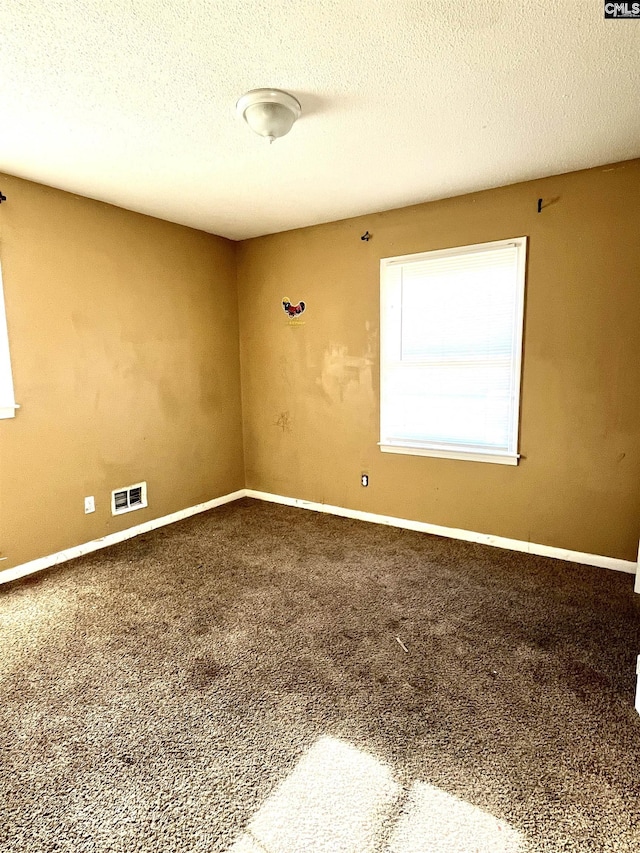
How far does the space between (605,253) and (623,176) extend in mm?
432

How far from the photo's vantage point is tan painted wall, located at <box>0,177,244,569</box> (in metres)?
2.91

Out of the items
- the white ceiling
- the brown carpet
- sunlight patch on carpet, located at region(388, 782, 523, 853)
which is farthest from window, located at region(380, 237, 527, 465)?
sunlight patch on carpet, located at region(388, 782, 523, 853)

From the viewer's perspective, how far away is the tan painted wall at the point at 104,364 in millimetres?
2914

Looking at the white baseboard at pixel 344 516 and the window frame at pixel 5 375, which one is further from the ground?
the window frame at pixel 5 375

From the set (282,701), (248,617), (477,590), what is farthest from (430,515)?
(282,701)

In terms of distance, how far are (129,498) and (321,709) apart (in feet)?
8.05

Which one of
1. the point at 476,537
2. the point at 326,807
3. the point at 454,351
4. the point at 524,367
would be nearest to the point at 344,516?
the point at 476,537

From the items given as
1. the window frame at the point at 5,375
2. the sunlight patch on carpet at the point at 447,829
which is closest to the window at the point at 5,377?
the window frame at the point at 5,375

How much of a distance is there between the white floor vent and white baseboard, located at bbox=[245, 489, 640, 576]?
1.26 meters

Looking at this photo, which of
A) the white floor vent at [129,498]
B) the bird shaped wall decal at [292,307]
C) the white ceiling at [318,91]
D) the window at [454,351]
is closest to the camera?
the white ceiling at [318,91]

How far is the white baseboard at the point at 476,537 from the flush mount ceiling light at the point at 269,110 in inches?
113

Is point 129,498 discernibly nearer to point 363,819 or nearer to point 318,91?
point 363,819

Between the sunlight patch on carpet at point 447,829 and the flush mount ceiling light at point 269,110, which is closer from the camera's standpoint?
the sunlight patch on carpet at point 447,829

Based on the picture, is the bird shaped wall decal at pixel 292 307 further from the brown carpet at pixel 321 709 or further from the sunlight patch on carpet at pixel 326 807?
the sunlight patch on carpet at pixel 326 807
